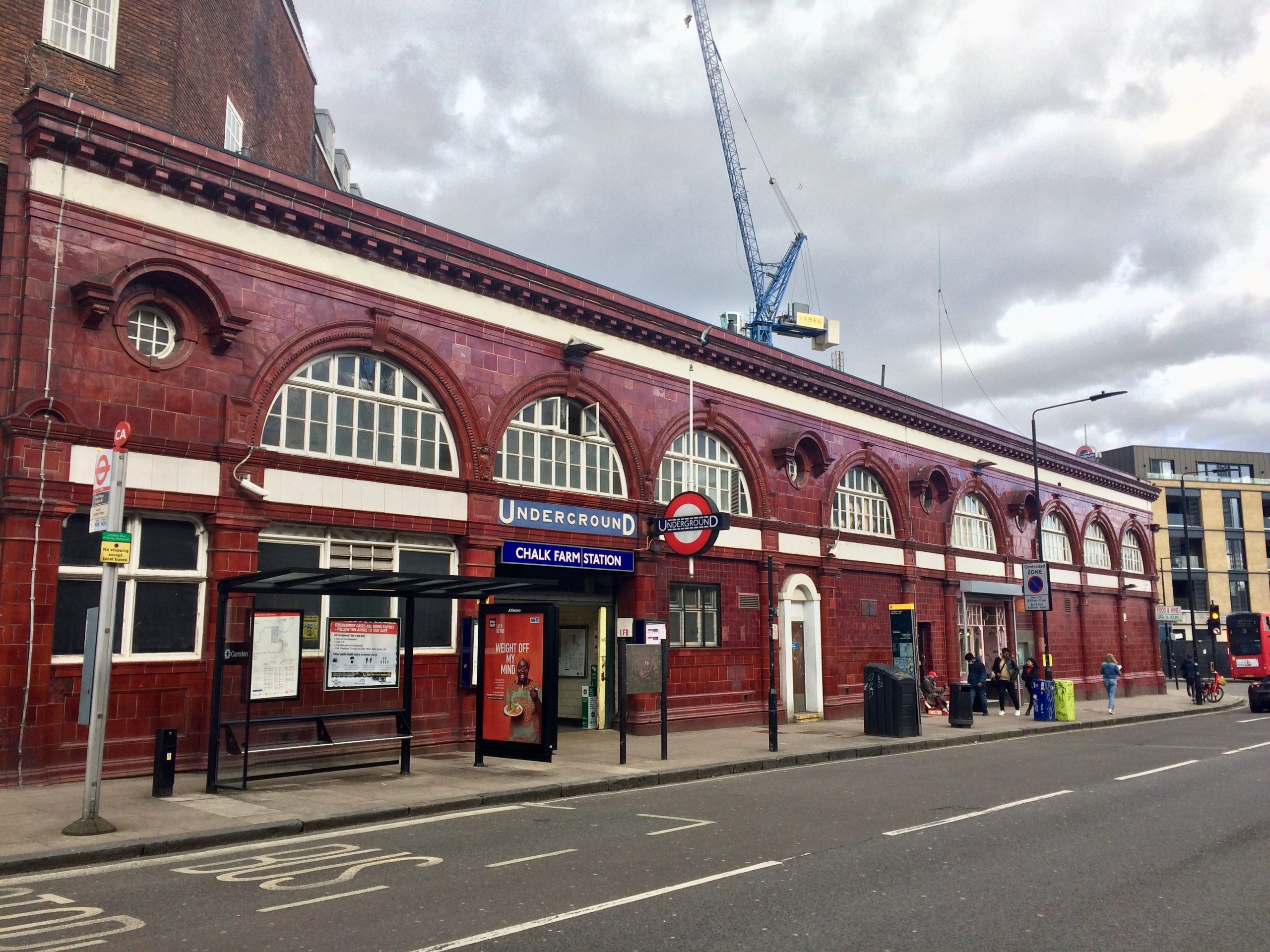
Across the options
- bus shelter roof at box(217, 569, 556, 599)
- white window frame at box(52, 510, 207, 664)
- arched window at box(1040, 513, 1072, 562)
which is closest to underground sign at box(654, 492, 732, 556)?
bus shelter roof at box(217, 569, 556, 599)

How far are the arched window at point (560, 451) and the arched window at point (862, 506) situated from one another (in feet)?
29.3

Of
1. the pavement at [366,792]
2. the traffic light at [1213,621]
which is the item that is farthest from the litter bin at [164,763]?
the traffic light at [1213,621]

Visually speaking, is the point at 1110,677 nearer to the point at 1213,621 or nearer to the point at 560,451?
the point at 1213,621

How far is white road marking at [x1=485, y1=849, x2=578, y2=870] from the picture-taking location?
888 cm

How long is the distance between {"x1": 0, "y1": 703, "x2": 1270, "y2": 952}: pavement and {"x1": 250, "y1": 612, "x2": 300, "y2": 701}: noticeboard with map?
2.98 m

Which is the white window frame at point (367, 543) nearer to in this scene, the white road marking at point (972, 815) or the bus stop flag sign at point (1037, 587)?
the white road marking at point (972, 815)

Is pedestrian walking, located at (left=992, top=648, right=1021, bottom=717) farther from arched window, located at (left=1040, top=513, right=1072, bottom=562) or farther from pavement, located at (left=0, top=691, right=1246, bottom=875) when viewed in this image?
arched window, located at (left=1040, top=513, right=1072, bottom=562)

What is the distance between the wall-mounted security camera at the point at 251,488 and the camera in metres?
Answer: 15.1

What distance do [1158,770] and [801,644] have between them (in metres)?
11.1

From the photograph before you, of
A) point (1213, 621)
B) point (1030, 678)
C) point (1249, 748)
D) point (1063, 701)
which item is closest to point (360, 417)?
point (1249, 748)

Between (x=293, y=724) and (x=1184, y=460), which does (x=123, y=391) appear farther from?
(x=1184, y=460)

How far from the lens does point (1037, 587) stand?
28.3 m

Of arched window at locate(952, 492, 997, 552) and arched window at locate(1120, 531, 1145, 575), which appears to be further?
arched window at locate(1120, 531, 1145, 575)

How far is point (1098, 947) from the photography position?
6.30 metres
